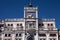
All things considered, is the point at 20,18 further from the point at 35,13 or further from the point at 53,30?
the point at 53,30

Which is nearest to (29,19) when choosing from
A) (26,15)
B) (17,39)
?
(26,15)

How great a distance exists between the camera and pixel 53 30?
114938 mm

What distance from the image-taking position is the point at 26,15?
11744 cm

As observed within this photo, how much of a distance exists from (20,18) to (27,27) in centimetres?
572

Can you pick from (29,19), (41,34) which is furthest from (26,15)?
(41,34)

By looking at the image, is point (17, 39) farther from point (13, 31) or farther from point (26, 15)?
point (26, 15)

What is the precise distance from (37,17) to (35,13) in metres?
2.15

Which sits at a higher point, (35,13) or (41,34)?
(35,13)

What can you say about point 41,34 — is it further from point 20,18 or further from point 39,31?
point 20,18

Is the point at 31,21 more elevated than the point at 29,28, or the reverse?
the point at 31,21

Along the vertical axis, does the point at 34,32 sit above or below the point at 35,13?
below

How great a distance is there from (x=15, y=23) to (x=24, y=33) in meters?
→ 6.89

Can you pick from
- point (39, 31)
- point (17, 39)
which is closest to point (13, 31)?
point (17, 39)

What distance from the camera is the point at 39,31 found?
115 m
